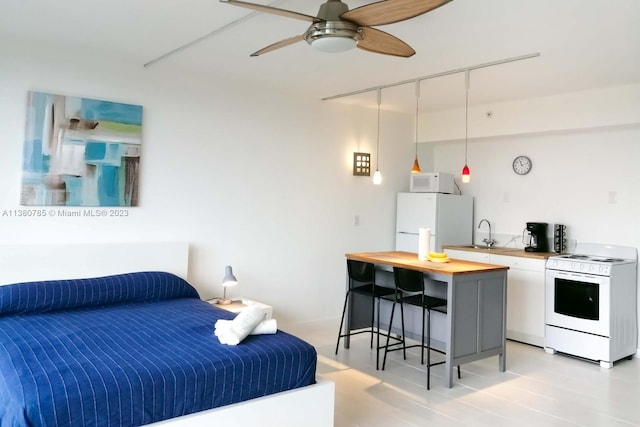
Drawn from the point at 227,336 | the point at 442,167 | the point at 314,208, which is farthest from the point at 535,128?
the point at 227,336

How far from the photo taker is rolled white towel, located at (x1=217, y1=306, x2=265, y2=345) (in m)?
2.68

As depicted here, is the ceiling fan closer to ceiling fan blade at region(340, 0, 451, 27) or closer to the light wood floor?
ceiling fan blade at region(340, 0, 451, 27)

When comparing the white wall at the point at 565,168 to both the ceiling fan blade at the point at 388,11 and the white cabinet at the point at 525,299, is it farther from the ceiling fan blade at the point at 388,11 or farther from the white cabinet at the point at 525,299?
the ceiling fan blade at the point at 388,11

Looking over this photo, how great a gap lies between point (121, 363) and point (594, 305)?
408 centimetres

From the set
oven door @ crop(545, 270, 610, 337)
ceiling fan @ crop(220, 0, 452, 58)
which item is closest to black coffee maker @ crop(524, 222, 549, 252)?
oven door @ crop(545, 270, 610, 337)

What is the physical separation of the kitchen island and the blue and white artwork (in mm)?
2355

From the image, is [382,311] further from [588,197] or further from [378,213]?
[588,197]

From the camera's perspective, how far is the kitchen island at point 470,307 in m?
Answer: 3.77

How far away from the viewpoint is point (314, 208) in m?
5.48

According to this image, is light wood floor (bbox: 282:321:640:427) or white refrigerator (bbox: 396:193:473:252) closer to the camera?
light wood floor (bbox: 282:321:640:427)

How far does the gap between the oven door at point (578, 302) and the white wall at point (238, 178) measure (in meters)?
2.05

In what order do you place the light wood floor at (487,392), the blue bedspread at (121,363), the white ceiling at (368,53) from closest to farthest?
the blue bedspread at (121,363) < the white ceiling at (368,53) < the light wood floor at (487,392)

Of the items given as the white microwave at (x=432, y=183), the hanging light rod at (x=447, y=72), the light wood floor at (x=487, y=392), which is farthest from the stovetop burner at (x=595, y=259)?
the hanging light rod at (x=447, y=72)

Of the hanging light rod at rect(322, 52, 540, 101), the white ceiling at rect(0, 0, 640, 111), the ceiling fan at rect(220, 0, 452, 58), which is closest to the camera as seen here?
the ceiling fan at rect(220, 0, 452, 58)
